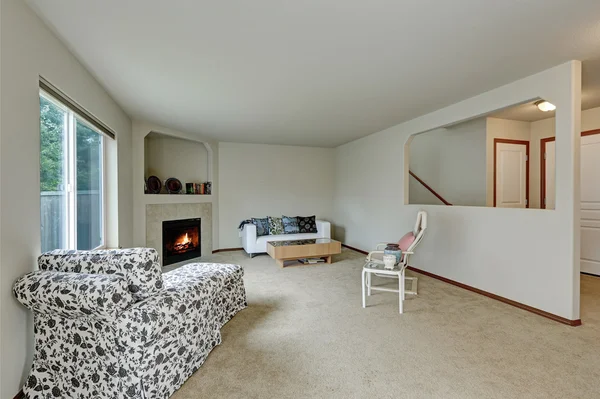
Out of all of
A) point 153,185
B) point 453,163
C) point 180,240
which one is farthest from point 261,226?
point 453,163

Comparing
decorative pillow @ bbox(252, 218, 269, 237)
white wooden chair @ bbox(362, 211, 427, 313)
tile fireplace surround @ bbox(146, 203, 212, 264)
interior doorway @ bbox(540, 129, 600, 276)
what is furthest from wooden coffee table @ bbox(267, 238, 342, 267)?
interior doorway @ bbox(540, 129, 600, 276)

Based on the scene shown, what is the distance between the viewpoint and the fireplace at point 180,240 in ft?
16.5

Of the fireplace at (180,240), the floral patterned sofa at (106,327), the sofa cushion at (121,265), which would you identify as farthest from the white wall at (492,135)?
the fireplace at (180,240)

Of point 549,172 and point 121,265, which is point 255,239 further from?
point 549,172

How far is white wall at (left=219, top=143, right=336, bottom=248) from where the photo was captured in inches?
241

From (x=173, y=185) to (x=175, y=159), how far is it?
1.96 feet

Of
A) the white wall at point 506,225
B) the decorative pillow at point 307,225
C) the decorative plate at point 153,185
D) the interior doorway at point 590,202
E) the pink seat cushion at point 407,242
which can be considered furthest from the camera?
the decorative pillow at point 307,225

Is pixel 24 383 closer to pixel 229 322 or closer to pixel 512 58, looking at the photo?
pixel 229 322

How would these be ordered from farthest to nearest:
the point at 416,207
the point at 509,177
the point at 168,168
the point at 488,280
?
the point at 168,168
the point at 509,177
the point at 416,207
the point at 488,280

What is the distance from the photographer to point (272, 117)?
167 inches

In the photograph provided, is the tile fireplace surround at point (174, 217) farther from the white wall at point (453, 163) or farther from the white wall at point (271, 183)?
the white wall at point (453, 163)

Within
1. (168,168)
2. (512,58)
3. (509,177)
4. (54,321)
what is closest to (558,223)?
(512,58)

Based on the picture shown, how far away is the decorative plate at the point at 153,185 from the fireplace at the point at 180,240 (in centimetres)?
59

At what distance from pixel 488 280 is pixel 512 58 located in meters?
2.39
